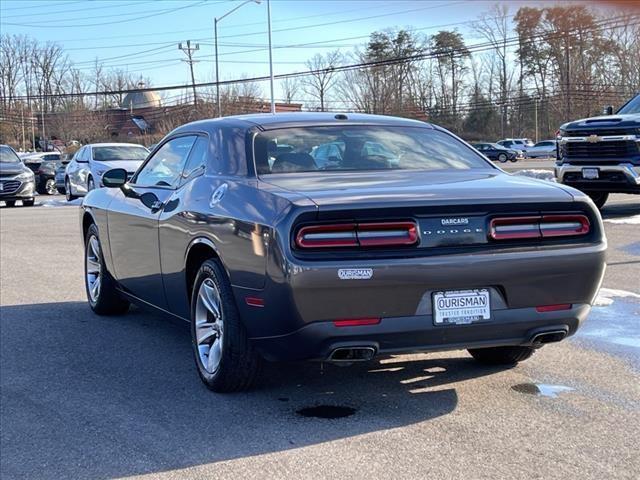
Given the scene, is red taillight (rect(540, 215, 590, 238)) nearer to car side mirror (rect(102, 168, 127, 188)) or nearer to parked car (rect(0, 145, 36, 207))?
car side mirror (rect(102, 168, 127, 188))

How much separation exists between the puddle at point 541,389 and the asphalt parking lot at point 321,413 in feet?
0.06

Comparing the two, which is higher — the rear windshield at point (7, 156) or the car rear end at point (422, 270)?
the rear windshield at point (7, 156)

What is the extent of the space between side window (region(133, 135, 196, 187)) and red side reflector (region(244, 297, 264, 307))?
1597mm

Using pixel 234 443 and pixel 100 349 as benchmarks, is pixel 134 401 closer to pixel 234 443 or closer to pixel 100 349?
pixel 234 443

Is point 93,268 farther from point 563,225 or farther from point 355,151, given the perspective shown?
point 563,225

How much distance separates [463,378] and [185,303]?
182 centimetres

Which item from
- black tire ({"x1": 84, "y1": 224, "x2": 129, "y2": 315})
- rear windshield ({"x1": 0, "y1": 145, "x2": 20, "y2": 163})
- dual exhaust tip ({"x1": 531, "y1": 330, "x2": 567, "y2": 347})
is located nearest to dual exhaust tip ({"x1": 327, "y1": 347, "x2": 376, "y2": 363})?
dual exhaust tip ({"x1": 531, "y1": 330, "x2": 567, "y2": 347})

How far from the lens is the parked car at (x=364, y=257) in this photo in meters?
3.97

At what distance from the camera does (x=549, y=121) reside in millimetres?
84500

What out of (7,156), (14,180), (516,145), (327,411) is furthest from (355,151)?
(516,145)

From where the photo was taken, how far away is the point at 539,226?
4262mm

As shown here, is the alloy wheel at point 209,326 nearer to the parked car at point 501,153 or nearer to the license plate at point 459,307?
the license plate at point 459,307

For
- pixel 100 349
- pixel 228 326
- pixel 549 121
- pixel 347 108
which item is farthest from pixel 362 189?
pixel 549 121

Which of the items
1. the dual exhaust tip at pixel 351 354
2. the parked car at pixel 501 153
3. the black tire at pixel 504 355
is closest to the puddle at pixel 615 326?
the black tire at pixel 504 355
